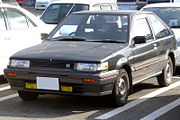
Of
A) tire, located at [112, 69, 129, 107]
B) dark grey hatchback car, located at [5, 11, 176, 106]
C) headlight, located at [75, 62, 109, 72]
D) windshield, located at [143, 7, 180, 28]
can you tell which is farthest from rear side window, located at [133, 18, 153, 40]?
windshield, located at [143, 7, 180, 28]

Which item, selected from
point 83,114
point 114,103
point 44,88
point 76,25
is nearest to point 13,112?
point 44,88

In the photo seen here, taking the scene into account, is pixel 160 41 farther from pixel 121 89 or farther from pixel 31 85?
pixel 31 85

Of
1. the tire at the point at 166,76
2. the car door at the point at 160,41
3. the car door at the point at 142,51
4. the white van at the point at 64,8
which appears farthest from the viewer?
the white van at the point at 64,8

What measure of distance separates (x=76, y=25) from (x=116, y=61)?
150cm

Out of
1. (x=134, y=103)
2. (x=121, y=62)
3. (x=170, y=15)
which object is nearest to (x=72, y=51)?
(x=121, y=62)

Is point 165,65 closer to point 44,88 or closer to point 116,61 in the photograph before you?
point 116,61

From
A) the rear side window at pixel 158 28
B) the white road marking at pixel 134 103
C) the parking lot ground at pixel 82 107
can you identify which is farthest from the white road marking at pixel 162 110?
the rear side window at pixel 158 28

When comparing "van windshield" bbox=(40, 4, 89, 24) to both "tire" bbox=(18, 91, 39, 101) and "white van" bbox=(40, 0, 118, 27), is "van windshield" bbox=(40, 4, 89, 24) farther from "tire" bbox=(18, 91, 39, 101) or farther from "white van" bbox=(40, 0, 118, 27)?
"tire" bbox=(18, 91, 39, 101)

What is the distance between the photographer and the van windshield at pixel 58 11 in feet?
46.4

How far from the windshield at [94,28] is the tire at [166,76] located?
1.48 meters

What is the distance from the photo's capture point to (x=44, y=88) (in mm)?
7070

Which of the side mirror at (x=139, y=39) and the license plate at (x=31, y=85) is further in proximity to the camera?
the side mirror at (x=139, y=39)

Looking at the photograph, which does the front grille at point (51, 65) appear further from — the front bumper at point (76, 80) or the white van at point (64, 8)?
the white van at point (64, 8)

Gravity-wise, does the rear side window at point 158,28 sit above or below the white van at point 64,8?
below
